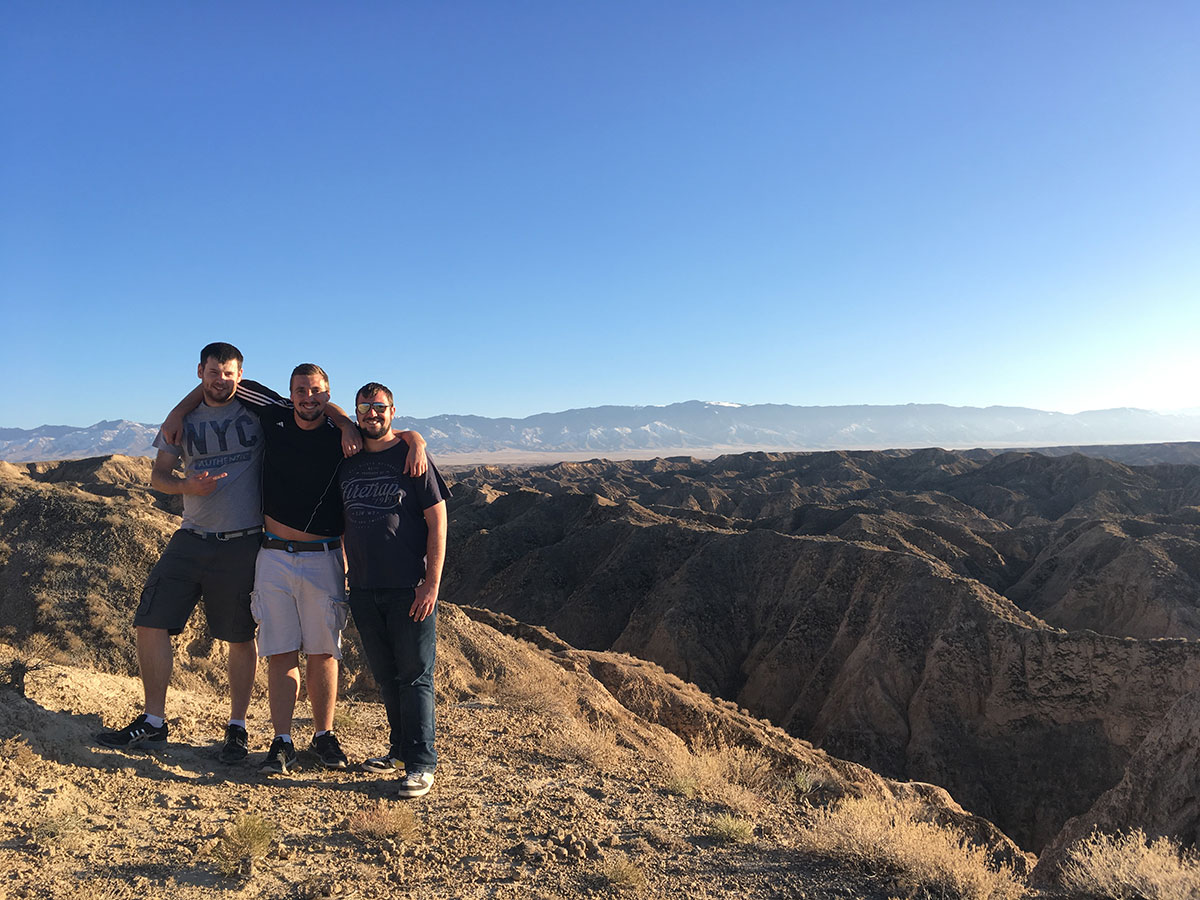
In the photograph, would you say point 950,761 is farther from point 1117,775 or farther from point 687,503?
point 687,503

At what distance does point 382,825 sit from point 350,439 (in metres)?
2.26

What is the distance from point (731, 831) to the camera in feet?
14.5

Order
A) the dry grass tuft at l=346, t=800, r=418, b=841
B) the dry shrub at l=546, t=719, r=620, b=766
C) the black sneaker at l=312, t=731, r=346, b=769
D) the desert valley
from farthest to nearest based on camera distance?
1. the dry shrub at l=546, t=719, r=620, b=766
2. the black sneaker at l=312, t=731, r=346, b=769
3. the dry grass tuft at l=346, t=800, r=418, b=841
4. the desert valley

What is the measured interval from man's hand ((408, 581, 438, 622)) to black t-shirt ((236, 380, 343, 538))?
2.25 ft

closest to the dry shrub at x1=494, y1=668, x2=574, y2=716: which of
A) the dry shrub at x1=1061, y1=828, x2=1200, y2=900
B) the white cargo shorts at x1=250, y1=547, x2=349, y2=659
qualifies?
the white cargo shorts at x1=250, y1=547, x2=349, y2=659

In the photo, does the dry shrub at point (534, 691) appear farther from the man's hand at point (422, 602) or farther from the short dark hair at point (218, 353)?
the short dark hair at point (218, 353)

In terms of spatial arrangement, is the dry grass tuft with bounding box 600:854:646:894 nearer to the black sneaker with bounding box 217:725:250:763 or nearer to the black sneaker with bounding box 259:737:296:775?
the black sneaker with bounding box 259:737:296:775

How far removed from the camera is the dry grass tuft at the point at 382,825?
390 cm

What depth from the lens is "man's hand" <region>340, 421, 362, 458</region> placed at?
442 centimetres

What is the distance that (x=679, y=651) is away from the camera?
88.5ft

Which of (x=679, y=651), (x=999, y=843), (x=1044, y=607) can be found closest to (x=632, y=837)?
(x=999, y=843)

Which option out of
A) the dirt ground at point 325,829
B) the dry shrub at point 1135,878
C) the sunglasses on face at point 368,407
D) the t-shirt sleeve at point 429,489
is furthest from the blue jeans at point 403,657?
the dry shrub at point 1135,878

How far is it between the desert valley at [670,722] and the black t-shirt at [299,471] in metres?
1.69

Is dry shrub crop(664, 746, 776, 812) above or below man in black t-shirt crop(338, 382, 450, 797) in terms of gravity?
below
